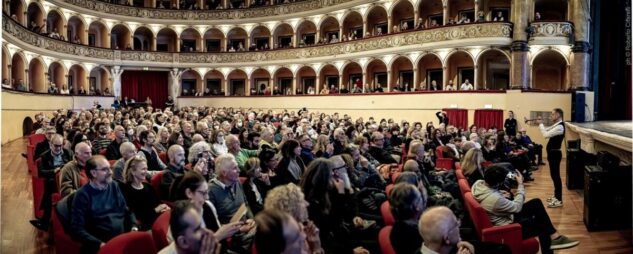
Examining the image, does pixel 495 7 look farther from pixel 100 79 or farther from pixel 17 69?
pixel 100 79

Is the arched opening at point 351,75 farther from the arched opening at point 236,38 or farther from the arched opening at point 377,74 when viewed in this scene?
the arched opening at point 236,38

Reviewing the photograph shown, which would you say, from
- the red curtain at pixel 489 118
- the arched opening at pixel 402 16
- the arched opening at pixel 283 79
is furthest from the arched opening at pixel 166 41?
the red curtain at pixel 489 118

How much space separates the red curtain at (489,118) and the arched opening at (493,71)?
10.4 ft

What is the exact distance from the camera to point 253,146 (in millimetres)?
7340

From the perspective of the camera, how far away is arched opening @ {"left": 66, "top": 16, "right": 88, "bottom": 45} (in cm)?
2489

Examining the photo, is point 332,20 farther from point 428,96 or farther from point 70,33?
point 70,33

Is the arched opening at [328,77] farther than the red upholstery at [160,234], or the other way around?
the arched opening at [328,77]

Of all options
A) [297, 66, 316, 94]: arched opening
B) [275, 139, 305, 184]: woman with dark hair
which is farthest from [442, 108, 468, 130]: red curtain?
[275, 139, 305, 184]: woman with dark hair

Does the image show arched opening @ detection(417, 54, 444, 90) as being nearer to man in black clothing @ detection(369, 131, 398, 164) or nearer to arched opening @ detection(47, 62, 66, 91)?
man in black clothing @ detection(369, 131, 398, 164)

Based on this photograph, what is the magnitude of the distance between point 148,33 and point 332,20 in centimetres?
1164

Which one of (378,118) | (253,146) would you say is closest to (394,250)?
(253,146)

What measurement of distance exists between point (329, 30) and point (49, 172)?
21301 millimetres

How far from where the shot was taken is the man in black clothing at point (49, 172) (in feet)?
17.1

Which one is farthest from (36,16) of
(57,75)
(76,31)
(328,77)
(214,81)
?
(328,77)
